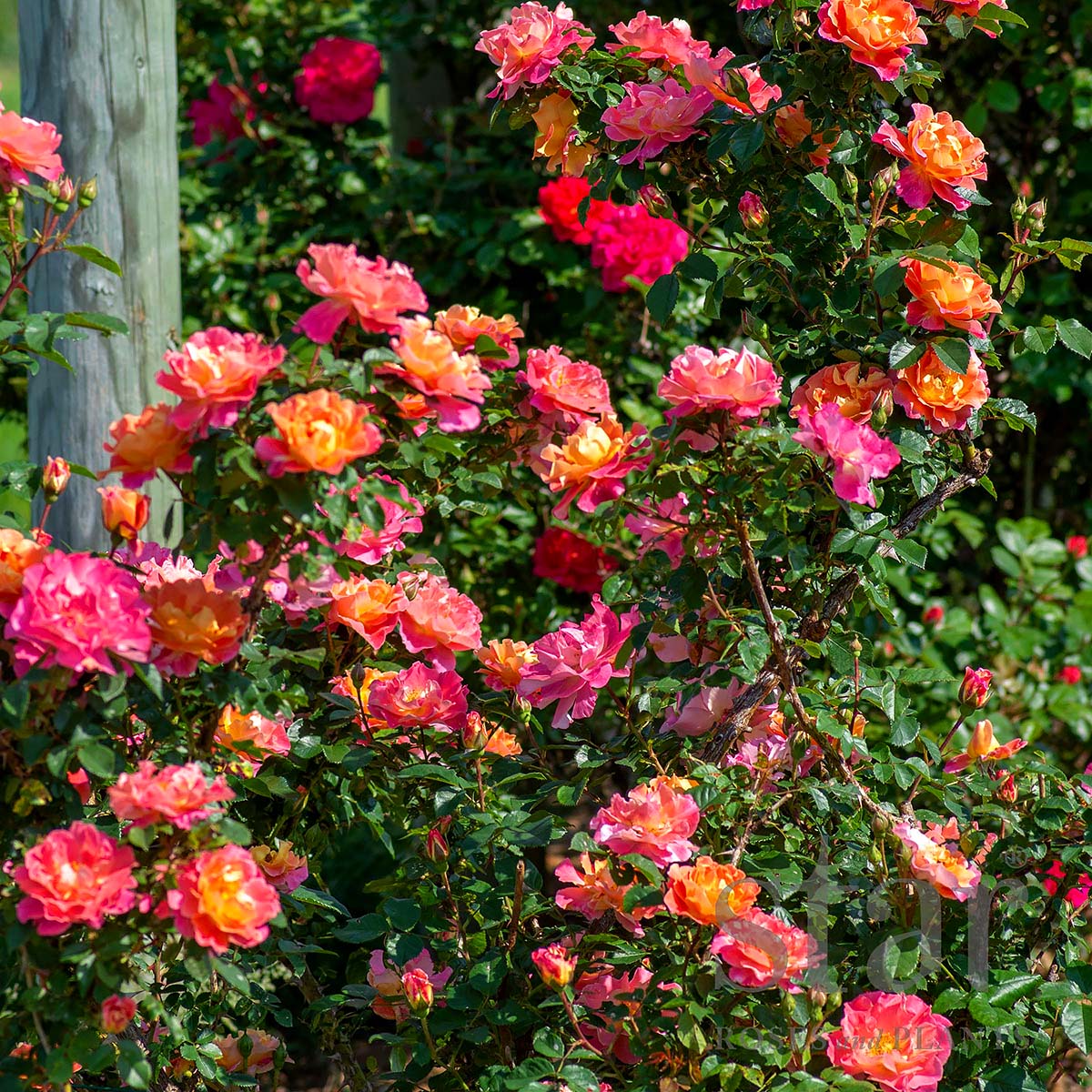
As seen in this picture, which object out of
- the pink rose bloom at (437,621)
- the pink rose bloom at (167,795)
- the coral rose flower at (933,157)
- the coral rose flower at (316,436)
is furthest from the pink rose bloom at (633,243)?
the pink rose bloom at (167,795)

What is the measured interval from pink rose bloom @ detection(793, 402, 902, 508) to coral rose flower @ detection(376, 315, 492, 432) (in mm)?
314

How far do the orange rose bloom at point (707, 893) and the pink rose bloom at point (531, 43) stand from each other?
2.78ft

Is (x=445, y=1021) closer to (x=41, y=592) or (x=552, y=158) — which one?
(x=41, y=592)

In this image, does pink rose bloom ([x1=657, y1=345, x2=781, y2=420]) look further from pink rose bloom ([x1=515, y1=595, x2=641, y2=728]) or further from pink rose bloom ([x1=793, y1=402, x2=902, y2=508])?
pink rose bloom ([x1=515, y1=595, x2=641, y2=728])

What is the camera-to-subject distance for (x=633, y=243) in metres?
2.36

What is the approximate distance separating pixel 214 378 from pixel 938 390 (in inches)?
28.2

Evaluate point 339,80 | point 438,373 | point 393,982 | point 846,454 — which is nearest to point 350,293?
point 438,373

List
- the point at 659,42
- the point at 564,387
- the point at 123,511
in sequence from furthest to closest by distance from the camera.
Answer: the point at 659,42 → the point at 564,387 → the point at 123,511

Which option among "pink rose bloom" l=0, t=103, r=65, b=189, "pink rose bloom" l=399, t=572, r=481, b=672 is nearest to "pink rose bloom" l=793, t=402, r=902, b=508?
"pink rose bloom" l=399, t=572, r=481, b=672

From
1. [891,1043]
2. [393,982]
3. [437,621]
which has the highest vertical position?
[437,621]

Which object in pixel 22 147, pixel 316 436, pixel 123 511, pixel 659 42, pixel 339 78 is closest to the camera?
pixel 316 436

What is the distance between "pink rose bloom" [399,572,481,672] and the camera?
132 centimetres

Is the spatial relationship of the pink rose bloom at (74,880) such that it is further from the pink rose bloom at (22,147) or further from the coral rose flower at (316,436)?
the pink rose bloom at (22,147)

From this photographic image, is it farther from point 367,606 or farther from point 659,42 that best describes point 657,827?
point 659,42
